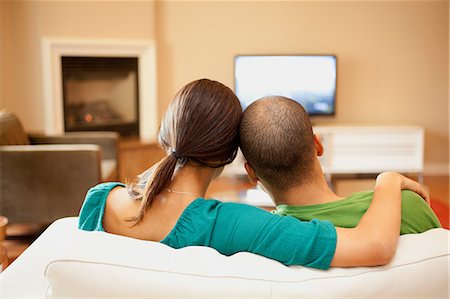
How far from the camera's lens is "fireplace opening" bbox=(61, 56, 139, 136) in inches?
211

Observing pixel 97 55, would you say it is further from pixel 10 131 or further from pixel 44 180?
pixel 44 180

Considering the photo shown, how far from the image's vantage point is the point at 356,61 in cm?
579

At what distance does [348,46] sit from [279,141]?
4889 mm

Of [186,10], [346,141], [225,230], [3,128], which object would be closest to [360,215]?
[225,230]

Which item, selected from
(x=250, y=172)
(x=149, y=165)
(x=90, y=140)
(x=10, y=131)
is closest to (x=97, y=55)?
(x=149, y=165)

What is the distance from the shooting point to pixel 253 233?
Result: 101cm

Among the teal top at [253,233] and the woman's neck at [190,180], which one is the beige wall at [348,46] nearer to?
the woman's neck at [190,180]

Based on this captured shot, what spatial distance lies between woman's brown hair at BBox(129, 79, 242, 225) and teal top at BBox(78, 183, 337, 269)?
9cm

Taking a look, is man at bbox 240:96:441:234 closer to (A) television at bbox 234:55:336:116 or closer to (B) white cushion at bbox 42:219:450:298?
(B) white cushion at bbox 42:219:450:298

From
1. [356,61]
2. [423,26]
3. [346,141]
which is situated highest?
[423,26]

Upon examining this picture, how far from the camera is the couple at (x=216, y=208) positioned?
979 mm

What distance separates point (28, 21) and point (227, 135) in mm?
4425

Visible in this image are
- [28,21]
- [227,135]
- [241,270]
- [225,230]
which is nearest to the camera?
[241,270]

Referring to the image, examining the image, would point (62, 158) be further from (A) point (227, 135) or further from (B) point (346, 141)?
(B) point (346, 141)
